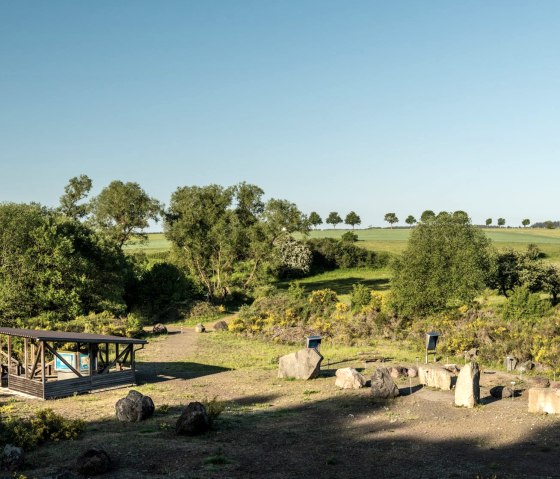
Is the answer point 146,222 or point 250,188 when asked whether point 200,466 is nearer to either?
point 250,188

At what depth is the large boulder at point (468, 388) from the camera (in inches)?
932

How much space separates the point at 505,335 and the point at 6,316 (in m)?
35.2

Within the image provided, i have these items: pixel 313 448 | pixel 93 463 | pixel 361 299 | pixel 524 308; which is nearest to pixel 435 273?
pixel 361 299

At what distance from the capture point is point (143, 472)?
16.3m

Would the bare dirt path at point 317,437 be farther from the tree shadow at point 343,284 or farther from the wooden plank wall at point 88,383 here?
the tree shadow at point 343,284

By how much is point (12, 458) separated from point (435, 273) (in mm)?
32959

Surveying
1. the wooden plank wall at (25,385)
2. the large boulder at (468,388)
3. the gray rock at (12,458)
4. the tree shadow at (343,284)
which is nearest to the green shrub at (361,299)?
the large boulder at (468,388)

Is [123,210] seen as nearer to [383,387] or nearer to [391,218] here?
[383,387]

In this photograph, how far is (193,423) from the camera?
2002 cm

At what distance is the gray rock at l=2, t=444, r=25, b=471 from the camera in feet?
53.3

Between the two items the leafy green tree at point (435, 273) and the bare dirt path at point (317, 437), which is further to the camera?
the leafy green tree at point (435, 273)

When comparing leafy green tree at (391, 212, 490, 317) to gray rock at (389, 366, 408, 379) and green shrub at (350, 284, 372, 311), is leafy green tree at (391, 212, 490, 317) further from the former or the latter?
gray rock at (389, 366, 408, 379)

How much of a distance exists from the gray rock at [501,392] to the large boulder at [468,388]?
1.98 m

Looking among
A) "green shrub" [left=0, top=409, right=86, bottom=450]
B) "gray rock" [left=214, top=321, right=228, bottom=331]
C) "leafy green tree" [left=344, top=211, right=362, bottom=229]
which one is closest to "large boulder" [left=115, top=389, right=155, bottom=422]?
"green shrub" [left=0, top=409, right=86, bottom=450]
